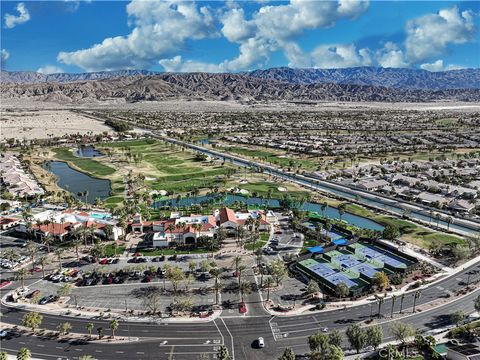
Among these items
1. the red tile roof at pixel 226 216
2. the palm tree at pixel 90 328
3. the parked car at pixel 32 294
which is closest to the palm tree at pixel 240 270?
the red tile roof at pixel 226 216

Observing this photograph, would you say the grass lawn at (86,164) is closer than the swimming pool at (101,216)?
No

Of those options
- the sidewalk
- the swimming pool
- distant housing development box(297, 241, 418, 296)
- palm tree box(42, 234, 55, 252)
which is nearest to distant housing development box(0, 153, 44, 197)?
the swimming pool

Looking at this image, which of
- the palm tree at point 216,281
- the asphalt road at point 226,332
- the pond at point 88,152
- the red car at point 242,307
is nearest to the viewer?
the asphalt road at point 226,332

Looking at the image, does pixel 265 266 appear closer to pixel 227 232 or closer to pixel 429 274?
pixel 227 232

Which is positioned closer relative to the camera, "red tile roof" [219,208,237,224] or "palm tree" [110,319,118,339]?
"palm tree" [110,319,118,339]

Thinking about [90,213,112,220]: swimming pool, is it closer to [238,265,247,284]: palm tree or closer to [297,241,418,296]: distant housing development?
[238,265,247,284]: palm tree

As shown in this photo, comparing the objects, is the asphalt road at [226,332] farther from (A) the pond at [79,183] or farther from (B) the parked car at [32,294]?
(A) the pond at [79,183]

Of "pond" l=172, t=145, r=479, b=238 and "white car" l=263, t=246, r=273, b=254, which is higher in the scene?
"pond" l=172, t=145, r=479, b=238

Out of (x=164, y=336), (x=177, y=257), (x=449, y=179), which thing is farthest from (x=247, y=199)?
(x=449, y=179)
